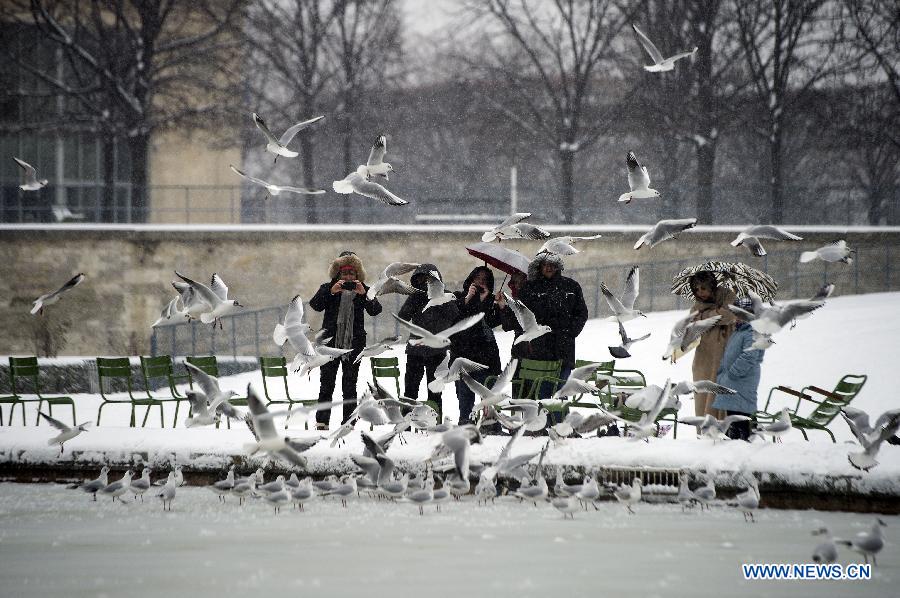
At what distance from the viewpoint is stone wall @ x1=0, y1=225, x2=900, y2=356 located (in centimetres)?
2200

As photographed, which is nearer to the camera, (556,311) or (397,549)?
(397,549)

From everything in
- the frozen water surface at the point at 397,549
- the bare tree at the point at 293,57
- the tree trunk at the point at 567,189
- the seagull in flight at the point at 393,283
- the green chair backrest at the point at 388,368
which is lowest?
the frozen water surface at the point at 397,549

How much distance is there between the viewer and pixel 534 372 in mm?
9148

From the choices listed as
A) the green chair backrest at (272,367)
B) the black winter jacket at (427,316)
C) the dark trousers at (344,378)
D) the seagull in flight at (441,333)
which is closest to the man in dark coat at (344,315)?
the dark trousers at (344,378)

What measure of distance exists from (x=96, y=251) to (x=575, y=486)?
52.2 ft

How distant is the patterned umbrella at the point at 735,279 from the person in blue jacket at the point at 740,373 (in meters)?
0.31

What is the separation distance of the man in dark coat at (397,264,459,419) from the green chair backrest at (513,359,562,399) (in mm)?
621

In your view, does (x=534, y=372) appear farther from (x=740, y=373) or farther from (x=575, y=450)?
(x=740, y=373)

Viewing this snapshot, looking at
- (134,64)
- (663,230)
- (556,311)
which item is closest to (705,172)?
(134,64)

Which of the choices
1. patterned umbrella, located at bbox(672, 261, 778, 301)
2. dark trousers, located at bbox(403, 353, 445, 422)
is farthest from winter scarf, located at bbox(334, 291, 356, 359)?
patterned umbrella, located at bbox(672, 261, 778, 301)

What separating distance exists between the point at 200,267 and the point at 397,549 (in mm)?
15858

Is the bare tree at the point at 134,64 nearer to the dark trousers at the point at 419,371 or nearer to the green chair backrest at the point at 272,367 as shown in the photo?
the green chair backrest at the point at 272,367

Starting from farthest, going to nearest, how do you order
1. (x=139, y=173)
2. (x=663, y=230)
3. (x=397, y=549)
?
(x=139, y=173) → (x=663, y=230) → (x=397, y=549)

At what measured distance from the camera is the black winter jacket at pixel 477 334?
934 cm
